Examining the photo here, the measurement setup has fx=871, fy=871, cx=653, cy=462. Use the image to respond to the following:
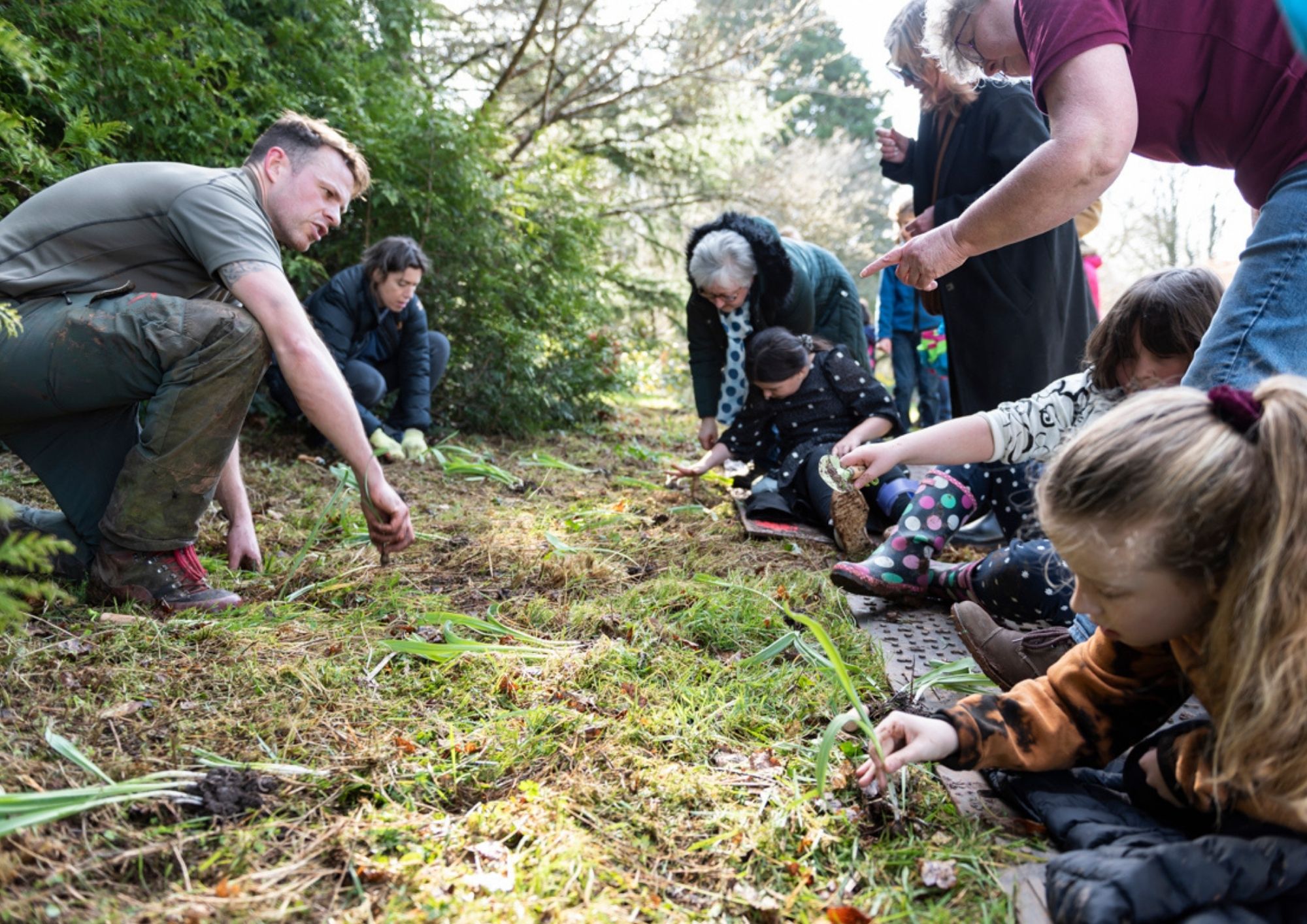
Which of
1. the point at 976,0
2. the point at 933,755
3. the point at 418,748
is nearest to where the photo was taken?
the point at 933,755

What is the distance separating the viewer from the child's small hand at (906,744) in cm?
143

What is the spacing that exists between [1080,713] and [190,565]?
2233 mm

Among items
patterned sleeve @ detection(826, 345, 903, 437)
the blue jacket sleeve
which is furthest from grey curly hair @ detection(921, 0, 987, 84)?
the blue jacket sleeve

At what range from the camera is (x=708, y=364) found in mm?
4484

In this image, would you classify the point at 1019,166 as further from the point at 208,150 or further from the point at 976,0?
the point at 208,150

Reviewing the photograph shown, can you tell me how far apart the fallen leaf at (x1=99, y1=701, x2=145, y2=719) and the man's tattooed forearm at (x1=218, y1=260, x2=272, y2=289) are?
1.09 meters

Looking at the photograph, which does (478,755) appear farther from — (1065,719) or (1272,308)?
(1272,308)

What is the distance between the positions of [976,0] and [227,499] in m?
2.51

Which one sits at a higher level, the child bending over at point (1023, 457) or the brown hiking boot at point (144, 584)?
the child bending over at point (1023, 457)

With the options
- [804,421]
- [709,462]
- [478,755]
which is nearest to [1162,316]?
[804,421]

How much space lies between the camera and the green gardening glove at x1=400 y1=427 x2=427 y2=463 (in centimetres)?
478

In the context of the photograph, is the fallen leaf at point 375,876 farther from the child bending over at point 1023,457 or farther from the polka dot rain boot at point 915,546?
the polka dot rain boot at point 915,546

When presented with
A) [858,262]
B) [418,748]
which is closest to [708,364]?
[418,748]

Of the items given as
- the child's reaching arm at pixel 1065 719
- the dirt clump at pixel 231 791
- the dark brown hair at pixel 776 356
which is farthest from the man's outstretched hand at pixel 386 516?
the dark brown hair at pixel 776 356
